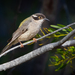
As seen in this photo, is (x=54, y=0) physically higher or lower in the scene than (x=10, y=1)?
lower

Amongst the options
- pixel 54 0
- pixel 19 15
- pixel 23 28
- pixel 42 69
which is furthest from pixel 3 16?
pixel 42 69

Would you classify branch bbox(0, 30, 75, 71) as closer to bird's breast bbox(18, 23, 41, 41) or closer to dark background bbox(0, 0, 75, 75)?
bird's breast bbox(18, 23, 41, 41)

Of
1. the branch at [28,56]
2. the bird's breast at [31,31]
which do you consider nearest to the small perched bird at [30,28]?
the bird's breast at [31,31]

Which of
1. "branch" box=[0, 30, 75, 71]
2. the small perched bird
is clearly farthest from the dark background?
"branch" box=[0, 30, 75, 71]

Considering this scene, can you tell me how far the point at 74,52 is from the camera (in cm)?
115

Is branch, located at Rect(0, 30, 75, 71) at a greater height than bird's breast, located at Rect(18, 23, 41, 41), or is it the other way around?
bird's breast, located at Rect(18, 23, 41, 41)

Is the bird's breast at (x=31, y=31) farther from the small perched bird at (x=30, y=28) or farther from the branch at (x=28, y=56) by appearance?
the branch at (x=28, y=56)

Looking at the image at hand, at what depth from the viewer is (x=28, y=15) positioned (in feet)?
3.51

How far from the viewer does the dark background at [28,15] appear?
1.08 meters

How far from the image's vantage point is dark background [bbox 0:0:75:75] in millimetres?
1075

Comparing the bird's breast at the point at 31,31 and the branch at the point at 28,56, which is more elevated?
the bird's breast at the point at 31,31

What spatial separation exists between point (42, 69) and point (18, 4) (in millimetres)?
688

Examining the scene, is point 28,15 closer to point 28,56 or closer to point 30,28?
point 30,28

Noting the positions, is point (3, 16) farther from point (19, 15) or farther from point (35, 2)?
point (35, 2)
